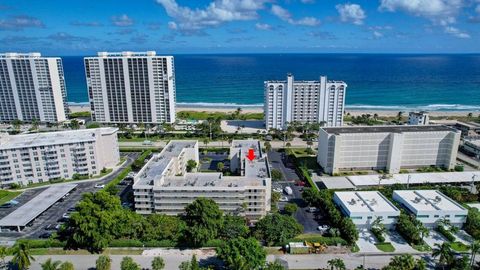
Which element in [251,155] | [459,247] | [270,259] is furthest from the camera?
[251,155]

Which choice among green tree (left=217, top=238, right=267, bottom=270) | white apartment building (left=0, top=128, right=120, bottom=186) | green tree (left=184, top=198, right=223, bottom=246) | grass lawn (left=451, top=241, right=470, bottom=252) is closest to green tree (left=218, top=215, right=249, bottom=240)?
green tree (left=184, top=198, right=223, bottom=246)

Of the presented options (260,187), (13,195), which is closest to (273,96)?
(260,187)

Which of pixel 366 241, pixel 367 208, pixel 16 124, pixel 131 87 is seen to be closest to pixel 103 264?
pixel 366 241

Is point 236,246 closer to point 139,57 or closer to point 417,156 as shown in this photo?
point 417,156

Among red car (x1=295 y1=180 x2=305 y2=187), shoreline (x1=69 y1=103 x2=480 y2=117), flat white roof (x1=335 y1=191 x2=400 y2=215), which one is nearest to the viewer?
flat white roof (x1=335 y1=191 x2=400 y2=215)

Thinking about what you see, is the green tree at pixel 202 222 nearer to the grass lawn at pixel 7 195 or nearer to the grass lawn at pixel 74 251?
the grass lawn at pixel 74 251

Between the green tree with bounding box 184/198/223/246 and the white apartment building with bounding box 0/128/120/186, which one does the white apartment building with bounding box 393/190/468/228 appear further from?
the white apartment building with bounding box 0/128/120/186

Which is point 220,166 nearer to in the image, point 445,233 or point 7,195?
point 7,195
